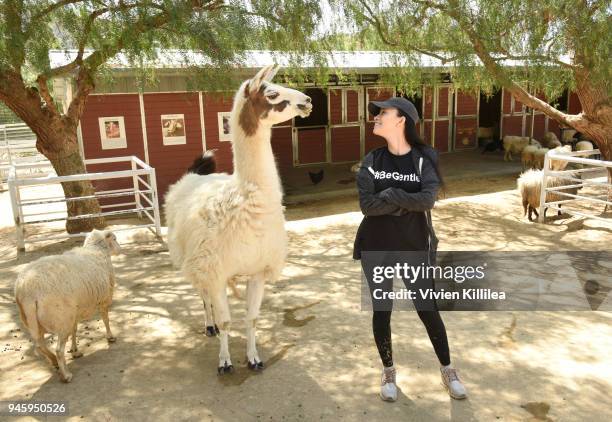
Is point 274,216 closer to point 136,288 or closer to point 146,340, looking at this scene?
point 146,340

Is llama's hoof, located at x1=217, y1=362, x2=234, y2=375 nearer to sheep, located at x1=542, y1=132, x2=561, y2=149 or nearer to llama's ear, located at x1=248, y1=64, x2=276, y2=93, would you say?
llama's ear, located at x1=248, y1=64, x2=276, y2=93

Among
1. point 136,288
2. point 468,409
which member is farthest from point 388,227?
point 136,288

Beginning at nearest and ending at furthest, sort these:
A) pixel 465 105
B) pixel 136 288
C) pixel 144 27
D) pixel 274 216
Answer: pixel 274 216 → pixel 136 288 → pixel 144 27 → pixel 465 105

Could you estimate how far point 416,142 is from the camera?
2.87 metres

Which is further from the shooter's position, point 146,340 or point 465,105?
point 465,105

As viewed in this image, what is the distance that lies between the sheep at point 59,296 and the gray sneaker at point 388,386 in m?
2.12

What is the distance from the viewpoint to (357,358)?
357 centimetres

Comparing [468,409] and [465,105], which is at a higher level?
[465,105]

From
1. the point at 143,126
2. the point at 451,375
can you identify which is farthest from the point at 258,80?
the point at 143,126

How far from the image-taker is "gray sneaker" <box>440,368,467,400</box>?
9.79 ft

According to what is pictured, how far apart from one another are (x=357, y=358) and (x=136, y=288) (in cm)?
268

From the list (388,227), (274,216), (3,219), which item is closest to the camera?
(388,227)

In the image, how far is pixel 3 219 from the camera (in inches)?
367

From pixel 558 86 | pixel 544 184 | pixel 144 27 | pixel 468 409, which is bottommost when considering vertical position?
pixel 468 409
